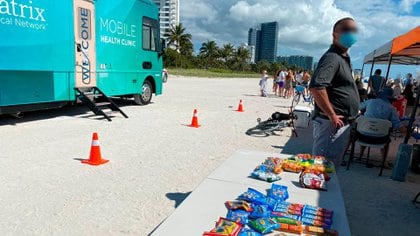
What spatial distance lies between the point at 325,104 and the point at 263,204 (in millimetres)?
1365

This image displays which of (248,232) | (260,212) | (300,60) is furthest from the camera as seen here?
(300,60)

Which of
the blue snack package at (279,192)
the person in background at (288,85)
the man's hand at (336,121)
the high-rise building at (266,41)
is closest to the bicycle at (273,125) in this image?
the man's hand at (336,121)

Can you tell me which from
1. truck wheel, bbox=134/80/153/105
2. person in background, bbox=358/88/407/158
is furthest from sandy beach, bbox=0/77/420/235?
truck wheel, bbox=134/80/153/105

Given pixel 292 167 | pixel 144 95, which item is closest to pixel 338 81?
pixel 292 167

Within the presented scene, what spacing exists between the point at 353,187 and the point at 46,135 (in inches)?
241

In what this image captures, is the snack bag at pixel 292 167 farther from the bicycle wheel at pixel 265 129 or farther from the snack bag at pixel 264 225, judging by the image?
the bicycle wheel at pixel 265 129

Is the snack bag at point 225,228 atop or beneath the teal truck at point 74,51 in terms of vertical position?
beneath

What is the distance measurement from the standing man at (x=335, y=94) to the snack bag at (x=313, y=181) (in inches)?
29.9

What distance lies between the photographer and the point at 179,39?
2953 inches

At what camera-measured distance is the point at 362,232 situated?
340 cm

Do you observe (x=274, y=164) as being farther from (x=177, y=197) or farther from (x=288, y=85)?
(x=288, y=85)

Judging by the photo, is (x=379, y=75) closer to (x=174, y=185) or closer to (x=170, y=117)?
(x=170, y=117)

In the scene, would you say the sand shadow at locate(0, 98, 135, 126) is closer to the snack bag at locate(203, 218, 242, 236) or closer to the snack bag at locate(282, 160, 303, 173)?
the snack bag at locate(282, 160, 303, 173)

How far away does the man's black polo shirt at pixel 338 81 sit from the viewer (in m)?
3.04
